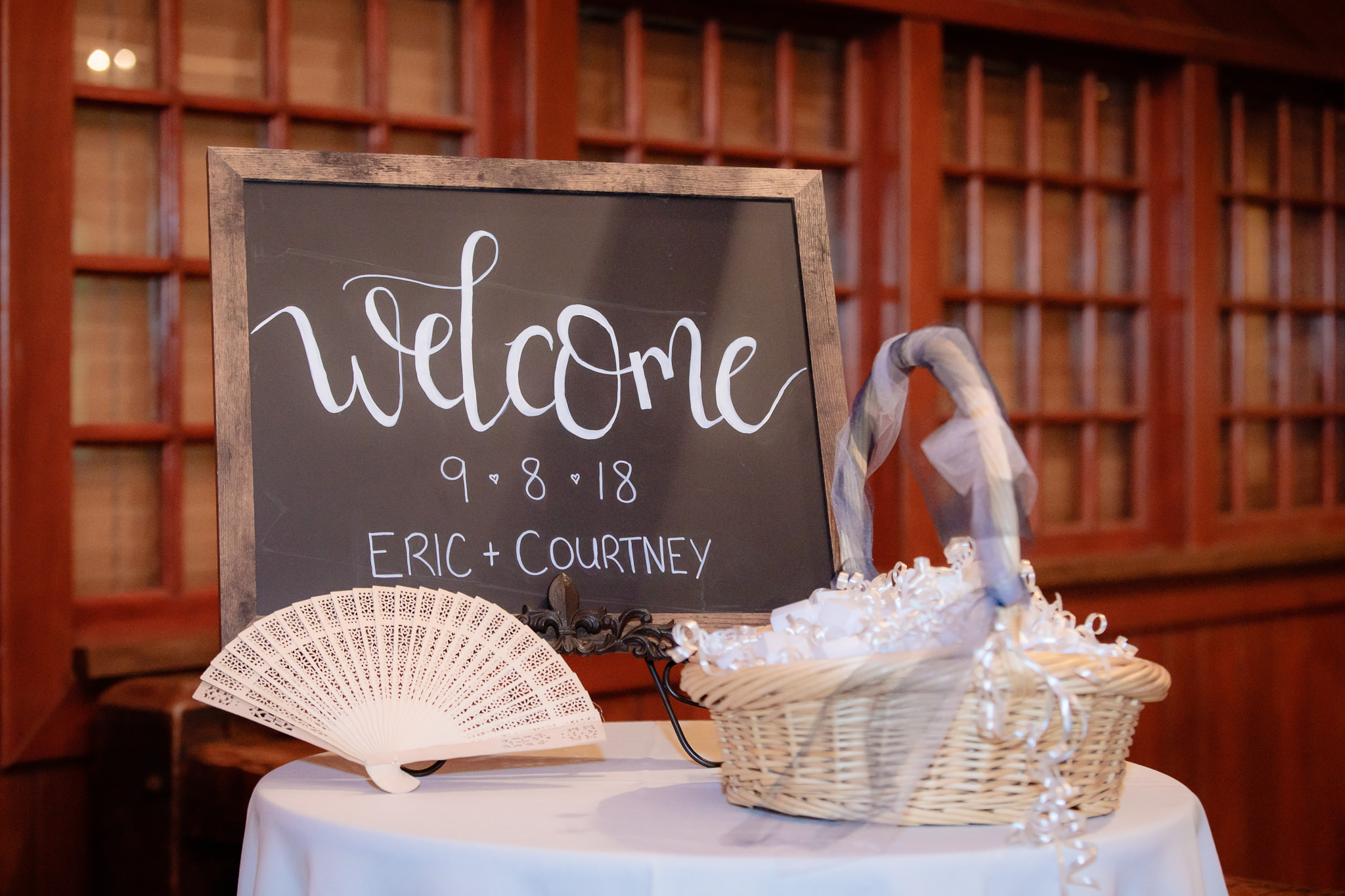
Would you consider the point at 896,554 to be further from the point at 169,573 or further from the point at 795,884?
the point at 795,884

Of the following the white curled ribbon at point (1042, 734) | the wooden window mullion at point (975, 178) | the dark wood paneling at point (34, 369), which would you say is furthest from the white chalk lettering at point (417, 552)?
the wooden window mullion at point (975, 178)

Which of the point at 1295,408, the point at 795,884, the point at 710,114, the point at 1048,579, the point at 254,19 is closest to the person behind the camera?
the point at 795,884

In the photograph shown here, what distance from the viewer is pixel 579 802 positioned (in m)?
0.95

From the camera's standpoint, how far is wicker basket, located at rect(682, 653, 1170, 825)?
→ 0.79m

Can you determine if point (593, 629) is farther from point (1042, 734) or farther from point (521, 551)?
point (1042, 734)

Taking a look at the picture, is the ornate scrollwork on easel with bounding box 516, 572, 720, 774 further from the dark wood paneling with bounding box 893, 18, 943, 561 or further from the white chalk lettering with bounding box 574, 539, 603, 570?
the dark wood paneling with bounding box 893, 18, 943, 561

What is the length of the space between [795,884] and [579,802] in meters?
0.23

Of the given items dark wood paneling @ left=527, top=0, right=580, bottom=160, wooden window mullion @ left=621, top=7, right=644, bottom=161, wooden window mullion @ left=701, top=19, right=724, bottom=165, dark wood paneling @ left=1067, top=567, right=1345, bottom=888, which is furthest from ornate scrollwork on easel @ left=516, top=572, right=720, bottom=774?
dark wood paneling @ left=1067, top=567, right=1345, bottom=888

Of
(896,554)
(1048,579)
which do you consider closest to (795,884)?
(896,554)

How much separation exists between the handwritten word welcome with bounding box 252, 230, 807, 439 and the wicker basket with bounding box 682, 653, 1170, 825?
423 mm

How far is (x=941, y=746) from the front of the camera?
2.66 feet

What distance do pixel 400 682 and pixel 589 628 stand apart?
22cm

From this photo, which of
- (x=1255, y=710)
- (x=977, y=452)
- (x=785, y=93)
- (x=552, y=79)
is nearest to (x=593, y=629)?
(x=977, y=452)

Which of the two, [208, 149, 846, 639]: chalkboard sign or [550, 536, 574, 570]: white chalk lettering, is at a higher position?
[208, 149, 846, 639]: chalkboard sign
